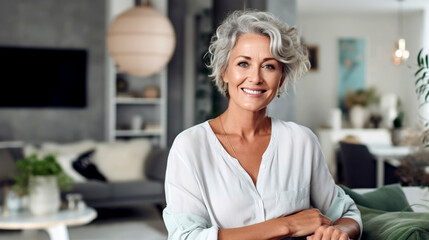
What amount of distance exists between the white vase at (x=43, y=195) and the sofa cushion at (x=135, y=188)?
1.33 meters

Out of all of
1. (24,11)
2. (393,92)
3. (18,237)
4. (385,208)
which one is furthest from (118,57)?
(393,92)

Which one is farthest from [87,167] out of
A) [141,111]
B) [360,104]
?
[360,104]

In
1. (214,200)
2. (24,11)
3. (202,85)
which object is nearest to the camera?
(214,200)

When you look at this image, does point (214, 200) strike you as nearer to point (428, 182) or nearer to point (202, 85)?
point (428, 182)

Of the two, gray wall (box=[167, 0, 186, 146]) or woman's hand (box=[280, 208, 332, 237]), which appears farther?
gray wall (box=[167, 0, 186, 146])

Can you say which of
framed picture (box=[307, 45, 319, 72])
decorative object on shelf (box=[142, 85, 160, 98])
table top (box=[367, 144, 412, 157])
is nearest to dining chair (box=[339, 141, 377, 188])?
table top (box=[367, 144, 412, 157])

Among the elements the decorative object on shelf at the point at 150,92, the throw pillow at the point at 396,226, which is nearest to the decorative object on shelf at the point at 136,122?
the decorative object on shelf at the point at 150,92

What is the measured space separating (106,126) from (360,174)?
374 centimetres

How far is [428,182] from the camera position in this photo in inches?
106

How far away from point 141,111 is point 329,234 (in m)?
6.46

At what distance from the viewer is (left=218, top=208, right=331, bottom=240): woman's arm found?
4.75 ft

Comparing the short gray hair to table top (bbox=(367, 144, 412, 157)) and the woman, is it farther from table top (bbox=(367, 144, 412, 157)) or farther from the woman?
table top (bbox=(367, 144, 412, 157))

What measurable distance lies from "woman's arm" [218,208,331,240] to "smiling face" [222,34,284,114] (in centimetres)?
32

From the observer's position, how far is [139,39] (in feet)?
17.3
